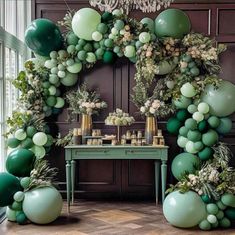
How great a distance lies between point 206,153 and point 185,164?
0.89 ft

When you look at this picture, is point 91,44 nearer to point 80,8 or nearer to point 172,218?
point 80,8

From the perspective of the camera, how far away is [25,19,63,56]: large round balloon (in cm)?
477

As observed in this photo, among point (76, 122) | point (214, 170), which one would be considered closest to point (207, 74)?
point (214, 170)

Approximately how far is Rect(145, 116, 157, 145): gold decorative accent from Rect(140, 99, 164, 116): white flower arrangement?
73mm

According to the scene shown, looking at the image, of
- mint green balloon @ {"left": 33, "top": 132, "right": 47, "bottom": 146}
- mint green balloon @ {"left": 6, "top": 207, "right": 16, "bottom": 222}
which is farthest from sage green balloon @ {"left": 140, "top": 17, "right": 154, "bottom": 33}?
mint green balloon @ {"left": 6, "top": 207, "right": 16, "bottom": 222}

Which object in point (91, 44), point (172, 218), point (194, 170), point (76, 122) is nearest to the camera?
point (172, 218)

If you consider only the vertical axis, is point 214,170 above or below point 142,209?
above

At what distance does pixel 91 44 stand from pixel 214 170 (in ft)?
6.85

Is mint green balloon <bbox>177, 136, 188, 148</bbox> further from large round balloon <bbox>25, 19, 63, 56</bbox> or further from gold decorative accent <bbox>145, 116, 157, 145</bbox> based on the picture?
large round balloon <bbox>25, 19, 63, 56</bbox>

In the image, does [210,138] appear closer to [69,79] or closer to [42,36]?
[69,79]

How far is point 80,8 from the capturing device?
540 centimetres

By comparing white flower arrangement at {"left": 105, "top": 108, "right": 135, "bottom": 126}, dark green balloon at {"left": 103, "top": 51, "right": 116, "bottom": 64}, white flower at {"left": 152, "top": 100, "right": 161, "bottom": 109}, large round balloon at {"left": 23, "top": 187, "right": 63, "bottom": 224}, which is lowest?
large round balloon at {"left": 23, "top": 187, "right": 63, "bottom": 224}

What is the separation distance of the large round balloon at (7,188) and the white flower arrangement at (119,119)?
1.41 m

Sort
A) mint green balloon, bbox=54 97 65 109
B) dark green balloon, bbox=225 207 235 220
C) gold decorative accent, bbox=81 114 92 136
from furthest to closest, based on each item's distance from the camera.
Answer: mint green balloon, bbox=54 97 65 109
gold decorative accent, bbox=81 114 92 136
dark green balloon, bbox=225 207 235 220
